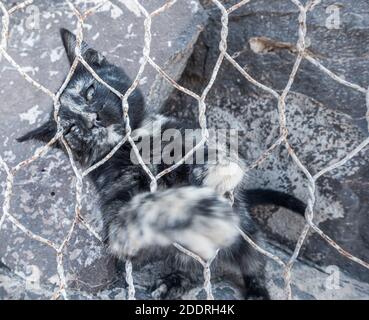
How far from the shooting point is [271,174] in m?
1.36

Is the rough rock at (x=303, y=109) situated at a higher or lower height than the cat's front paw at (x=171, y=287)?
higher

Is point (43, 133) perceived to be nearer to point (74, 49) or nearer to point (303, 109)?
point (74, 49)

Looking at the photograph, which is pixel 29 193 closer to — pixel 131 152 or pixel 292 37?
pixel 131 152

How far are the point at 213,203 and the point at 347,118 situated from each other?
49 cm

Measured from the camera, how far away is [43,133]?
1191 millimetres

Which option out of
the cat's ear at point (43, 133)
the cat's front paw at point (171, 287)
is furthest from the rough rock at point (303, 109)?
the cat's ear at point (43, 133)

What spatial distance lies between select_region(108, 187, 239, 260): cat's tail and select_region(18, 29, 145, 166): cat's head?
0.73ft

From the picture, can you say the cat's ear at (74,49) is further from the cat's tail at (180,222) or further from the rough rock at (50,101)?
the cat's tail at (180,222)

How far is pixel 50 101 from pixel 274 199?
57 centimetres

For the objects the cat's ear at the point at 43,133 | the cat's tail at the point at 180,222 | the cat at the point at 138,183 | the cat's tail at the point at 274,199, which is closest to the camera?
the cat's tail at the point at 180,222

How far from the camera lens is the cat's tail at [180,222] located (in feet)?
2.92

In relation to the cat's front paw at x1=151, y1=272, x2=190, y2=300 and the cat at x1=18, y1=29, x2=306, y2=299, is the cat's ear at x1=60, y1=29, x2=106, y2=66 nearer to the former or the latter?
the cat at x1=18, y1=29, x2=306, y2=299

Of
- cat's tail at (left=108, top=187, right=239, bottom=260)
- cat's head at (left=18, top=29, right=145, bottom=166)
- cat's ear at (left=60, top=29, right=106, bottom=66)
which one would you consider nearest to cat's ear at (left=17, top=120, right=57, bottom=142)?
cat's head at (left=18, top=29, right=145, bottom=166)
